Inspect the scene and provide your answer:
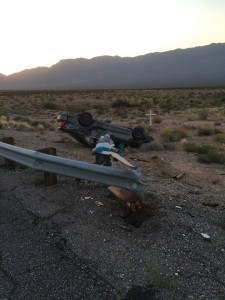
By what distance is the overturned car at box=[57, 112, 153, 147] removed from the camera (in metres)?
13.7

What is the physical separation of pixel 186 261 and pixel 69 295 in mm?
1300

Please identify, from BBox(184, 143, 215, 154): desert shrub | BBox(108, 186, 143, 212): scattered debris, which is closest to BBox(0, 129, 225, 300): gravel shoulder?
BBox(108, 186, 143, 212): scattered debris

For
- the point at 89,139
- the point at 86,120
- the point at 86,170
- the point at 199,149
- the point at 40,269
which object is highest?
the point at 86,170

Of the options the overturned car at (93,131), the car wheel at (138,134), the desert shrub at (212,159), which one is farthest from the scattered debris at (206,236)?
the car wheel at (138,134)

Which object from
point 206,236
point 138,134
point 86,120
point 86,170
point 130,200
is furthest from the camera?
point 138,134

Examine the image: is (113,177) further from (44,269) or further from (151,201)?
(44,269)

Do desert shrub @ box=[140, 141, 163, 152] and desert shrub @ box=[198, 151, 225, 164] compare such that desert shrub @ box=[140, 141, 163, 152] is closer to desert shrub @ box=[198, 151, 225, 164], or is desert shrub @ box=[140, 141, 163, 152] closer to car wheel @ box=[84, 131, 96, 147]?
car wheel @ box=[84, 131, 96, 147]

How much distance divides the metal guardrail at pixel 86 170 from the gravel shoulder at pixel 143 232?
0.46m

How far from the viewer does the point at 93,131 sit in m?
13.8

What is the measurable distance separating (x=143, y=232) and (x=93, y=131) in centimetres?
904

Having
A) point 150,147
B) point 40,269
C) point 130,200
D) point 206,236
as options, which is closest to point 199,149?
point 150,147

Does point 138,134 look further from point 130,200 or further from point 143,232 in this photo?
point 143,232

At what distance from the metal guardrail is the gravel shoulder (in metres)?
0.46

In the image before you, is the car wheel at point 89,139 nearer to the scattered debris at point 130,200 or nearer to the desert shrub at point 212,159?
the desert shrub at point 212,159
